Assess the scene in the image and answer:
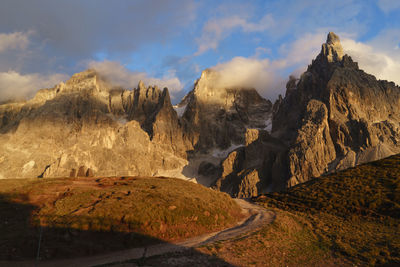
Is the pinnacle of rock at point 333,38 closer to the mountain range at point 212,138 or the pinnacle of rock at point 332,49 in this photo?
the pinnacle of rock at point 332,49

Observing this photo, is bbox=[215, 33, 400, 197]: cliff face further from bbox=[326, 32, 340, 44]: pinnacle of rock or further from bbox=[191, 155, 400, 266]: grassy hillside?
bbox=[191, 155, 400, 266]: grassy hillside

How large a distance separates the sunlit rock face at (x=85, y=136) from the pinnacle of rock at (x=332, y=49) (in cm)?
11053

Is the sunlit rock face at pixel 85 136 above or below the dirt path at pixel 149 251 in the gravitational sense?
above

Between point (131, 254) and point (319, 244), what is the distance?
15.0 metres

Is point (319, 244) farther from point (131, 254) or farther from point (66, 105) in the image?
point (66, 105)

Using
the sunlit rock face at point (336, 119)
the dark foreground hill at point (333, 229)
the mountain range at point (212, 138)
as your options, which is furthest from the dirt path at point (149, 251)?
the sunlit rock face at point (336, 119)

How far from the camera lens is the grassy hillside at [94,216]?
18453 mm

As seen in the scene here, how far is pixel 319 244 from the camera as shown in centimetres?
2167

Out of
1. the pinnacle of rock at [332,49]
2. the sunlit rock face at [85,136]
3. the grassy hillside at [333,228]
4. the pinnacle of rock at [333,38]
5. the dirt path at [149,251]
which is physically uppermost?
the pinnacle of rock at [333,38]

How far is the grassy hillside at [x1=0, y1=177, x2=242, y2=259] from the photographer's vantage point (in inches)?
727

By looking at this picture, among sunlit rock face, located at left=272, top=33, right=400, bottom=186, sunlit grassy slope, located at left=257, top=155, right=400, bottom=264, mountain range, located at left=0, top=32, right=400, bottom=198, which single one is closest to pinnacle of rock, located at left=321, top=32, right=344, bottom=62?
sunlit rock face, located at left=272, top=33, right=400, bottom=186

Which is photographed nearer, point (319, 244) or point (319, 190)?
→ point (319, 244)

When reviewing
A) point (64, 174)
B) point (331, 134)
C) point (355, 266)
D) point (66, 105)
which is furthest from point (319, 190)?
point (66, 105)

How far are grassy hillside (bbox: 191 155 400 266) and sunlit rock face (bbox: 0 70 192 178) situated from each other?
118 meters
